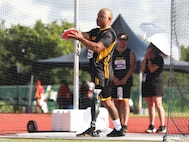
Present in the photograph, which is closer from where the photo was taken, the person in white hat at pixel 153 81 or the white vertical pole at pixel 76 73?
the person in white hat at pixel 153 81

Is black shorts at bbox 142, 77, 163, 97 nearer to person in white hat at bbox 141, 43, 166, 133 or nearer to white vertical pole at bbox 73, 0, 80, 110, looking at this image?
person in white hat at bbox 141, 43, 166, 133

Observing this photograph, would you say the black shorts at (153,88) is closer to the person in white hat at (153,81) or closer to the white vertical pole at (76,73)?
the person in white hat at (153,81)

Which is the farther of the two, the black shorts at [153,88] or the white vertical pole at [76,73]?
the white vertical pole at [76,73]

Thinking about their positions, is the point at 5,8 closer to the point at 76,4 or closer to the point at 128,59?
the point at 76,4

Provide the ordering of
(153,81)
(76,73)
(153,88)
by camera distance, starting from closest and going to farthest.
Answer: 1. (153,88)
2. (153,81)
3. (76,73)

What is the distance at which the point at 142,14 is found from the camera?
13789 mm

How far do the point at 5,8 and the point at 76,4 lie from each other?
156 cm

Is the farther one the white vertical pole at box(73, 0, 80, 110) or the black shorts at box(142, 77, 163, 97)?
the white vertical pole at box(73, 0, 80, 110)

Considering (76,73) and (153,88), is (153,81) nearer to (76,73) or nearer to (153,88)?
(153,88)

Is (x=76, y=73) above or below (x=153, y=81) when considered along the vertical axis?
above

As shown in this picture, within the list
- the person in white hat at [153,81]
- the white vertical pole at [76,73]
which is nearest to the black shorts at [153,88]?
the person in white hat at [153,81]

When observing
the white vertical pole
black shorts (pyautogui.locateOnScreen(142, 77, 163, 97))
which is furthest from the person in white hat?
the white vertical pole

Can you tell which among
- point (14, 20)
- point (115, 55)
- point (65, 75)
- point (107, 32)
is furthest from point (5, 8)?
point (65, 75)

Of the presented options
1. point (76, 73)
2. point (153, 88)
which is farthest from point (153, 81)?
point (76, 73)
